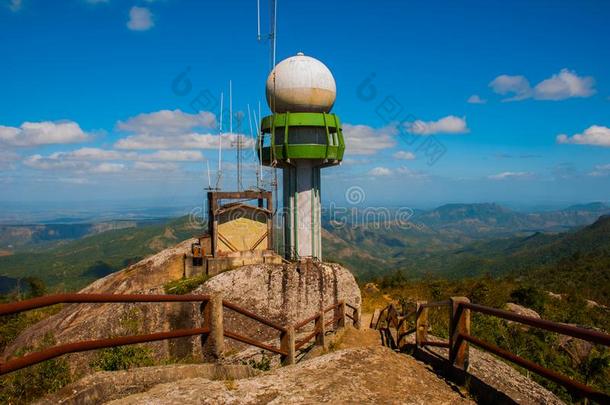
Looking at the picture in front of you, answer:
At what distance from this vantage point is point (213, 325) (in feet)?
21.5

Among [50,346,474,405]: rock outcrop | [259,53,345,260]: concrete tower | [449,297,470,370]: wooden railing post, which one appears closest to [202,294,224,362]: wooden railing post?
[50,346,474,405]: rock outcrop

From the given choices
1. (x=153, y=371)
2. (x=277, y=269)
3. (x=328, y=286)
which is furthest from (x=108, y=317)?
(x=153, y=371)

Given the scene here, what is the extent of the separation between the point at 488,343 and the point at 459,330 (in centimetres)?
70

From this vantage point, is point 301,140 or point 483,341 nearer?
point 483,341

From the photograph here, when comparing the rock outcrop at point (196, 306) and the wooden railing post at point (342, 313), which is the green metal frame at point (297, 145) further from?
the wooden railing post at point (342, 313)

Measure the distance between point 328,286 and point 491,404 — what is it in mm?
13371

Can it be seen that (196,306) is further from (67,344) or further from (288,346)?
(67,344)

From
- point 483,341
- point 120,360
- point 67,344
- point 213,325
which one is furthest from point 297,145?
point 67,344

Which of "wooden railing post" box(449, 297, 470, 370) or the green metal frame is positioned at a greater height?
the green metal frame

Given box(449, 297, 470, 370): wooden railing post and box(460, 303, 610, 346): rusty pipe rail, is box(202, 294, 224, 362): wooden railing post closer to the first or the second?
box(449, 297, 470, 370): wooden railing post

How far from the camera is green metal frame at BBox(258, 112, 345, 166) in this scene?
23703 millimetres

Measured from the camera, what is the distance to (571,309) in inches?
1113

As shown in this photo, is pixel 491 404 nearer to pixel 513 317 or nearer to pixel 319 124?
pixel 513 317

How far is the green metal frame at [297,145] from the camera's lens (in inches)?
933
